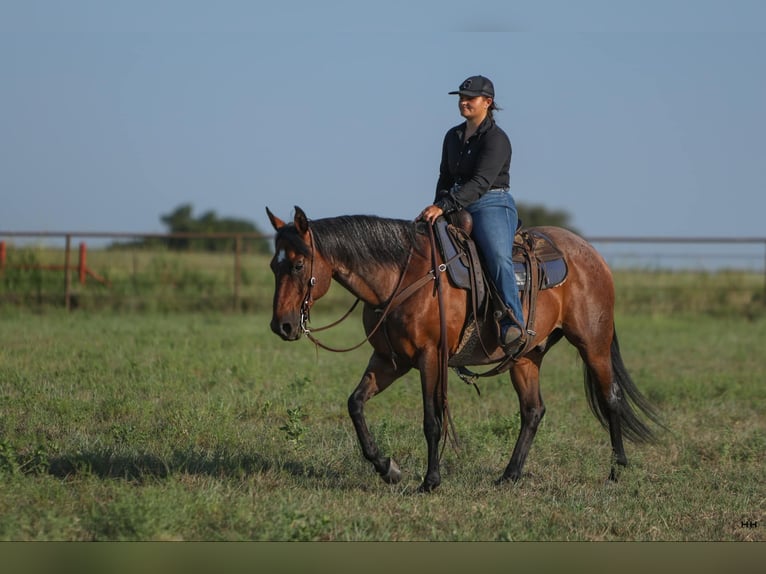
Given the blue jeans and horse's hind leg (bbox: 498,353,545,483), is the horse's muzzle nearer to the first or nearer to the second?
the blue jeans

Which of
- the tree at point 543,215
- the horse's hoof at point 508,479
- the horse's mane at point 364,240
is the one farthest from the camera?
the tree at point 543,215

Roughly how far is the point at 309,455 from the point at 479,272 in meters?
1.86

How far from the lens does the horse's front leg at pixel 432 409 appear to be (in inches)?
249

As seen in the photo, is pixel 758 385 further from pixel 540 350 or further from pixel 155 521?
pixel 155 521

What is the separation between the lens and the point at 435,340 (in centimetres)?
638

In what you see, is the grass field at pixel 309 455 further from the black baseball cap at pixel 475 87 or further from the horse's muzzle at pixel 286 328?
the black baseball cap at pixel 475 87

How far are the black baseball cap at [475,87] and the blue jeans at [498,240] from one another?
0.67m

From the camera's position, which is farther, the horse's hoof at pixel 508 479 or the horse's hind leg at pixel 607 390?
the horse's hind leg at pixel 607 390

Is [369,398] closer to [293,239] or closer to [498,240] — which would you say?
[293,239]

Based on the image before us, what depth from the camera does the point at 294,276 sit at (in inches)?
234

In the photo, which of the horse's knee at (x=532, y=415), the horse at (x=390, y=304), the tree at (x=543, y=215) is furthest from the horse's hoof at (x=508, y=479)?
the tree at (x=543, y=215)

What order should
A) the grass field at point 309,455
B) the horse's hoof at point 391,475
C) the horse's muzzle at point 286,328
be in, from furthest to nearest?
the horse's hoof at point 391,475
the horse's muzzle at point 286,328
the grass field at point 309,455

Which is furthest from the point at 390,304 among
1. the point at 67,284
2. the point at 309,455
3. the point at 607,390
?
the point at 67,284

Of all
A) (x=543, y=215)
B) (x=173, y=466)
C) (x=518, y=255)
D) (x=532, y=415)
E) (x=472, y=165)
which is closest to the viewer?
(x=173, y=466)
